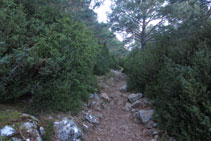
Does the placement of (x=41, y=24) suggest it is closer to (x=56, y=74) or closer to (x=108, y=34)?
(x=56, y=74)

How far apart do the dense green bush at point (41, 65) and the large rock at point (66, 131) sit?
0.63 metres

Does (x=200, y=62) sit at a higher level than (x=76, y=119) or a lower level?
higher

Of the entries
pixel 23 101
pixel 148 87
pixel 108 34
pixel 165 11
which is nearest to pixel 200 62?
pixel 148 87

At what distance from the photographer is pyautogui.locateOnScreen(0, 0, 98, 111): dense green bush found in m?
3.27

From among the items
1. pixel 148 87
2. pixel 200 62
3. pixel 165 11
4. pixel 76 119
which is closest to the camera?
pixel 200 62

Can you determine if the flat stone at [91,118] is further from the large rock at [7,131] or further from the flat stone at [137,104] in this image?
the large rock at [7,131]

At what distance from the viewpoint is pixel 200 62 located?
353 cm

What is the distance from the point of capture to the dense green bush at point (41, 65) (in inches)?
129

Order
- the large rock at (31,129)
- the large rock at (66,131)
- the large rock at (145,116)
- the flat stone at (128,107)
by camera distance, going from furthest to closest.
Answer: the flat stone at (128,107) < the large rock at (145,116) < the large rock at (66,131) < the large rock at (31,129)

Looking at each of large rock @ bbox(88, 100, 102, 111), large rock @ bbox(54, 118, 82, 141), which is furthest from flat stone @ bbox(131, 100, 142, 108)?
large rock @ bbox(54, 118, 82, 141)

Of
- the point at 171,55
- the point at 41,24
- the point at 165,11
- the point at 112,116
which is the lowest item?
the point at 112,116

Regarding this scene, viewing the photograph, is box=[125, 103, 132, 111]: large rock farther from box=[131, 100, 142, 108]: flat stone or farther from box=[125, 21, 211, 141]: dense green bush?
box=[125, 21, 211, 141]: dense green bush

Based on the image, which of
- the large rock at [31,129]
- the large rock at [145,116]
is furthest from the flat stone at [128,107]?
the large rock at [31,129]

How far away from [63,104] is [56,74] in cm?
83
